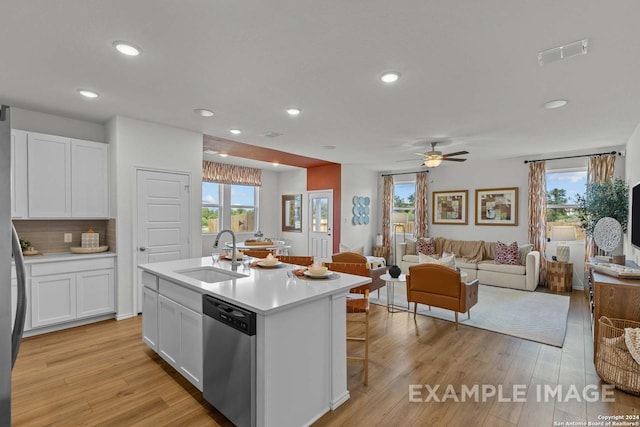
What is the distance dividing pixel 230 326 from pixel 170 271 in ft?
3.80

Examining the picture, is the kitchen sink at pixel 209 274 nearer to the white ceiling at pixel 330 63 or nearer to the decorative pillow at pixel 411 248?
the white ceiling at pixel 330 63

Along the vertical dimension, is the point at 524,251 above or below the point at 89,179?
below

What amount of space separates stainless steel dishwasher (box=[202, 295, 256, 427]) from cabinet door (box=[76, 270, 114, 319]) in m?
2.56

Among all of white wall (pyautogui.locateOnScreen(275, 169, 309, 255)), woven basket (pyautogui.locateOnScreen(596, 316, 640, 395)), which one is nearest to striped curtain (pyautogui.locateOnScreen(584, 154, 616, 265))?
woven basket (pyautogui.locateOnScreen(596, 316, 640, 395))

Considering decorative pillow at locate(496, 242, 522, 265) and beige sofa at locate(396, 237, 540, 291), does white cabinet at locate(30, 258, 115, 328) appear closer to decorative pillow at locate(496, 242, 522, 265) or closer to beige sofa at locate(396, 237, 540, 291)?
beige sofa at locate(396, 237, 540, 291)

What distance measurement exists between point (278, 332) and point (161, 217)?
320 cm

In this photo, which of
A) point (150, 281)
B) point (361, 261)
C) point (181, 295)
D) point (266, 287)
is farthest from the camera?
point (361, 261)

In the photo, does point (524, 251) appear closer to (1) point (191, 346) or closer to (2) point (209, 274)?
(2) point (209, 274)

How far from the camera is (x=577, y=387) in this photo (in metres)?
2.54

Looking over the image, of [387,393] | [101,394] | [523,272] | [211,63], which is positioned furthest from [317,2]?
[523,272]

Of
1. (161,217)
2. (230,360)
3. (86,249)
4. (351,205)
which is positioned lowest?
(230,360)

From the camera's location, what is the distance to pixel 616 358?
2521 millimetres

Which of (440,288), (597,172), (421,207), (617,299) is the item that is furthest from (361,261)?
(597,172)

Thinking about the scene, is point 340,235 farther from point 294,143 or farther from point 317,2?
point 317,2
